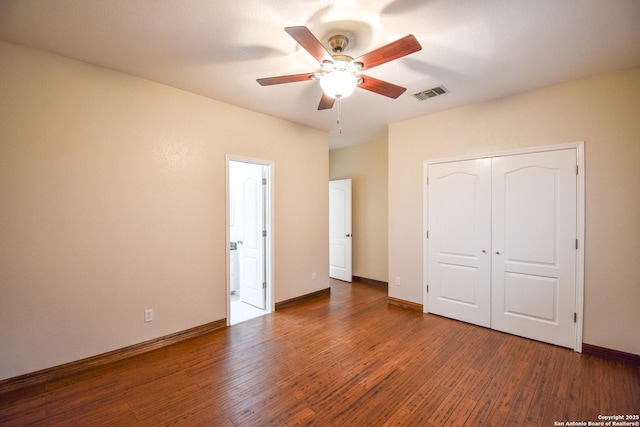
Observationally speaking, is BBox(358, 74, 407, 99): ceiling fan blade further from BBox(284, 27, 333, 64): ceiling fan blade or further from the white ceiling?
BBox(284, 27, 333, 64): ceiling fan blade

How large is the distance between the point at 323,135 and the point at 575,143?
3.17 metres

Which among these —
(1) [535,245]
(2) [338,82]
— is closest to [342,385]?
(2) [338,82]

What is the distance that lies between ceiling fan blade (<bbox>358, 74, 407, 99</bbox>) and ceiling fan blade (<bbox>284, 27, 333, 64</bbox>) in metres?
0.41

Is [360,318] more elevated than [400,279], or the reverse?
[400,279]

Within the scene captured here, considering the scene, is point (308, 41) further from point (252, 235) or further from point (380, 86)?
point (252, 235)

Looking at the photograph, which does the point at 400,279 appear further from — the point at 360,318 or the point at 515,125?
the point at 515,125

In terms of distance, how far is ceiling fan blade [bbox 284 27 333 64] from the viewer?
1516 millimetres

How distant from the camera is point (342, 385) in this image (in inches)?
86.8

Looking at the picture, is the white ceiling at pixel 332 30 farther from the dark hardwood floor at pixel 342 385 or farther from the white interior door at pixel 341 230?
the white interior door at pixel 341 230

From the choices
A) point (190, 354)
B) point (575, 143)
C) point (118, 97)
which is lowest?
point (190, 354)

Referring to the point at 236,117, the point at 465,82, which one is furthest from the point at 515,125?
the point at 236,117

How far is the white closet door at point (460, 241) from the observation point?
10.9 ft

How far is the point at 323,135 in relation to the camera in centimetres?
459

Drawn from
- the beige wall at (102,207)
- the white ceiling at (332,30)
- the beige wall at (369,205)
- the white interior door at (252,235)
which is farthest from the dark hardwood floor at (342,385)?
the white ceiling at (332,30)
